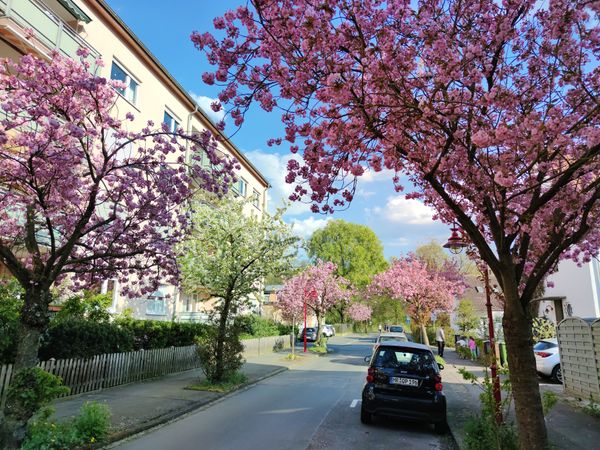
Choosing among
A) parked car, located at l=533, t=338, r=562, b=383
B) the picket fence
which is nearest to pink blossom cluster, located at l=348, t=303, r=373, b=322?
parked car, located at l=533, t=338, r=562, b=383

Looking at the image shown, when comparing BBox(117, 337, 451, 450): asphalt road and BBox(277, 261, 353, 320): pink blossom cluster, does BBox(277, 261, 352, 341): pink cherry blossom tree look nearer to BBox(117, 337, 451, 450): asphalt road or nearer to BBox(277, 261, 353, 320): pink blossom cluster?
BBox(277, 261, 353, 320): pink blossom cluster

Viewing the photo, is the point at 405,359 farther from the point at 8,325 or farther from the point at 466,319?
the point at 466,319

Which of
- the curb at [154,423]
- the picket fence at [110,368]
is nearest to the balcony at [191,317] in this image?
the picket fence at [110,368]

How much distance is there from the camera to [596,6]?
12.5 feet

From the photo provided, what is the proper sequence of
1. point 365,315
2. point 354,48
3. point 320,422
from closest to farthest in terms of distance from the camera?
point 354,48, point 320,422, point 365,315

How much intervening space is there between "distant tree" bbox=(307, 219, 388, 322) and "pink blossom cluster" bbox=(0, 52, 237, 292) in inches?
2185

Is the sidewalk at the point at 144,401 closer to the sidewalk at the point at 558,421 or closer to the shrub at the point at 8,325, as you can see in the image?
the shrub at the point at 8,325

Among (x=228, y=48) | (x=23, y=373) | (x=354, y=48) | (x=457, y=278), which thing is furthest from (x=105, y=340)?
(x=457, y=278)

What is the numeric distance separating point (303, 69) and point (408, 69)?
4.18 feet

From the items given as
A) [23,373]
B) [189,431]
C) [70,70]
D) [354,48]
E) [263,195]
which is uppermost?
[263,195]

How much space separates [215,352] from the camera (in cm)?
1309

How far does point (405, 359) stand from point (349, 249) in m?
57.3

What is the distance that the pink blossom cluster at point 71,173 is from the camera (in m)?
6.88

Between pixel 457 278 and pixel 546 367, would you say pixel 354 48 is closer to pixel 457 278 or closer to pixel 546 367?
pixel 546 367
